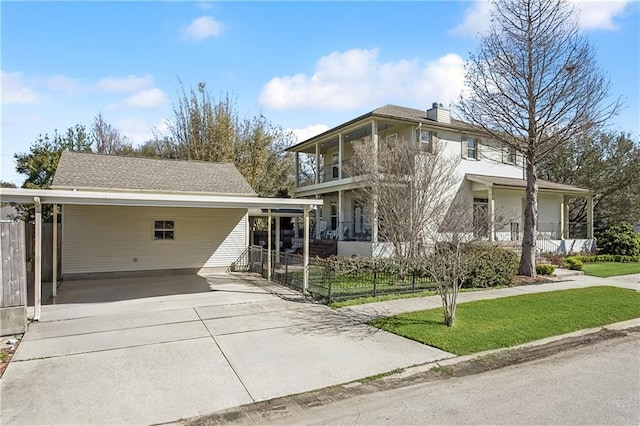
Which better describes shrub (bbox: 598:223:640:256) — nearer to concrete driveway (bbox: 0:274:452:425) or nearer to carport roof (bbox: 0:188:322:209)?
carport roof (bbox: 0:188:322:209)

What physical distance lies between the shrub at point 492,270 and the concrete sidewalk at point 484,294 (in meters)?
0.49

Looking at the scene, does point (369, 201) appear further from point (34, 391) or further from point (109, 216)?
point (34, 391)

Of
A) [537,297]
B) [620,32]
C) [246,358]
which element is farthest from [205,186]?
[620,32]

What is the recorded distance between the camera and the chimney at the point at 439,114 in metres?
20.2

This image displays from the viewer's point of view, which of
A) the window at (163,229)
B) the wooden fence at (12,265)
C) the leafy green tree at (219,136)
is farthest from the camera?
the leafy green tree at (219,136)

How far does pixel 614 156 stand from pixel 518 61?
22.6 m

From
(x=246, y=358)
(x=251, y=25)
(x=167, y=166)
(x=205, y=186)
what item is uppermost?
(x=251, y=25)

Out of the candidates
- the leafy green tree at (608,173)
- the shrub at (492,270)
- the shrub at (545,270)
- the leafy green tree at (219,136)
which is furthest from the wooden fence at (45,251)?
the leafy green tree at (608,173)

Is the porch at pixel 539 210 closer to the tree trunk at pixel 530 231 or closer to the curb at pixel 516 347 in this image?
the tree trunk at pixel 530 231

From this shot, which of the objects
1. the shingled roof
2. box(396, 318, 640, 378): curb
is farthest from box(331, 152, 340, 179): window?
box(396, 318, 640, 378): curb

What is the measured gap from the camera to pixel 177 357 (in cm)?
581

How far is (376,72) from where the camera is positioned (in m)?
13.1

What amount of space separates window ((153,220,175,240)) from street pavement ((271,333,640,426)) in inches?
465

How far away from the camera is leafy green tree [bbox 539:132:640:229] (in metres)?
28.9
